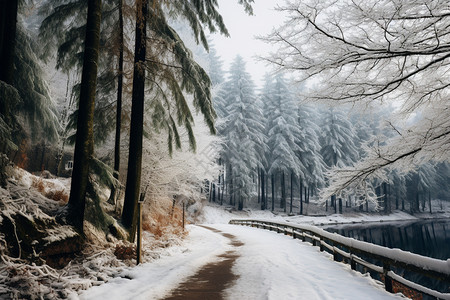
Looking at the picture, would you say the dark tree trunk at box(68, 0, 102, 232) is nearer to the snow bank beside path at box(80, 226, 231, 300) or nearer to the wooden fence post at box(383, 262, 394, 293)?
the snow bank beside path at box(80, 226, 231, 300)

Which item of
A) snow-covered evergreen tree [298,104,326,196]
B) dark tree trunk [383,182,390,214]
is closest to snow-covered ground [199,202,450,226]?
dark tree trunk [383,182,390,214]

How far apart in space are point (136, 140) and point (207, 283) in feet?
17.7

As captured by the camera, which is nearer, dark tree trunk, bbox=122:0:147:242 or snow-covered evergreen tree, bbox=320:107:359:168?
dark tree trunk, bbox=122:0:147:242

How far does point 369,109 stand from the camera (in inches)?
261

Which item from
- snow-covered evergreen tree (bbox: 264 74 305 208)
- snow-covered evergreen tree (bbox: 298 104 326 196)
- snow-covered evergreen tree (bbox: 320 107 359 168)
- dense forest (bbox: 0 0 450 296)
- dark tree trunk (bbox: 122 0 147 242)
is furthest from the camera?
snow-covered evergreen tree (bbox: 320 107 359 168)

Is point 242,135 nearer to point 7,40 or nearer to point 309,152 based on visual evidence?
point 309,152

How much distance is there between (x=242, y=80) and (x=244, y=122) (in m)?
6.60

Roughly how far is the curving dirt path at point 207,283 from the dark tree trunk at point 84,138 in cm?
313

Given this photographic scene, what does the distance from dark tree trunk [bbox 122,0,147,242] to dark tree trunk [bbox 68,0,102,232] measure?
6.03ft

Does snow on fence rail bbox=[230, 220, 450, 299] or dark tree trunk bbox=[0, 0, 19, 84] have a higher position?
dark tree trunk bbox=[0, 0, 19, 84]

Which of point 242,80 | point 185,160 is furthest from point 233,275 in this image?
point 242,80

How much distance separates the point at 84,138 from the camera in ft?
21.5

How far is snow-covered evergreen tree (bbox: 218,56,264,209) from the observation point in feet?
114

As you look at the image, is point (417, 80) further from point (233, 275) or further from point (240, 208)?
point (240, 208)
